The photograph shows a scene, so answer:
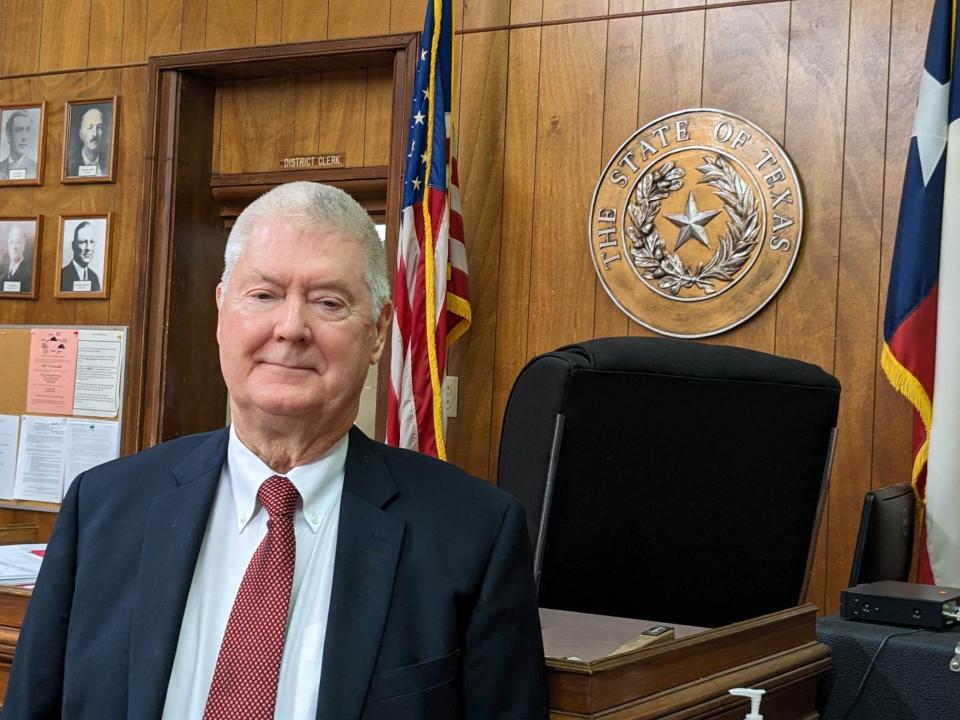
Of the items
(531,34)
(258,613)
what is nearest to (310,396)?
(258,613)

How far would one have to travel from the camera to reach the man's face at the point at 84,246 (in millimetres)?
4914

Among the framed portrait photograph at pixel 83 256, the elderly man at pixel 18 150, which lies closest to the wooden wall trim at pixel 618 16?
the framed portrait photograph at pixel 83 256

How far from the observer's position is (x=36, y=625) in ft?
4.74

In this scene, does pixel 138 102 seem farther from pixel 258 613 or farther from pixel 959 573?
pixel 258 613

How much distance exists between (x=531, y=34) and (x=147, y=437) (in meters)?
2.17

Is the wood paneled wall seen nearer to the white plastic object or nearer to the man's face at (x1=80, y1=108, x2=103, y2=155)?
the man's face at (x1=80, y1=108, x2=103, y2=155)

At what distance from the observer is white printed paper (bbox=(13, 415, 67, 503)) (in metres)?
4.90

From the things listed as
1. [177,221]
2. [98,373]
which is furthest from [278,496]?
[98,373]

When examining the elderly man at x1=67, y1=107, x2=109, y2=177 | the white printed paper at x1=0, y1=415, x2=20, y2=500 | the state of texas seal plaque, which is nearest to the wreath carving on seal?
the state of texas seal plaque

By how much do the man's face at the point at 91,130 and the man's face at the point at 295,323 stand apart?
12.3 feet

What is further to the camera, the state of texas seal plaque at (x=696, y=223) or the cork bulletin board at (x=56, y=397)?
the cork bulletin board at (x=56, y=397)

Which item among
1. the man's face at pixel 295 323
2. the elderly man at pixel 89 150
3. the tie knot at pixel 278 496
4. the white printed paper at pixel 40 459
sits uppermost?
the elderly man at pixel 89 150

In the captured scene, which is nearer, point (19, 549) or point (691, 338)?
point (19, 549)

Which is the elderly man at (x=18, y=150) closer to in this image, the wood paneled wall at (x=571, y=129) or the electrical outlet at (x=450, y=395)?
the wood paneled wall at (x=571, y=129)
